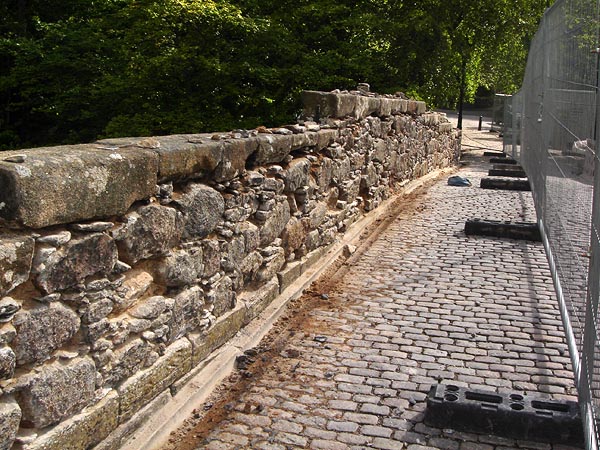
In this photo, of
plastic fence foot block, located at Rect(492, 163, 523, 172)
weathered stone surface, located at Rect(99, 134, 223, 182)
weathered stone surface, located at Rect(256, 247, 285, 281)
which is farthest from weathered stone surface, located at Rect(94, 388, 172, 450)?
plastic fence foot block, located at Rect(492, 163, 523, 172)

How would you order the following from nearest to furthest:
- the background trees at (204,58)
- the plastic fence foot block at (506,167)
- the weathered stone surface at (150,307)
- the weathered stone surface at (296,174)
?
the weathered stone surface at (150,307) < the weathered stone surface at (296,174) < the plastic fence foot block at (506,167) < the background trees at (204,58)

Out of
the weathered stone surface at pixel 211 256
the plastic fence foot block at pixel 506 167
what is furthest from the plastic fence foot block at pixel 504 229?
the plastic fence foot block at pixel 506 167

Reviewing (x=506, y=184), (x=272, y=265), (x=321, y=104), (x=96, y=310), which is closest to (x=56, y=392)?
(x=96, y=310)

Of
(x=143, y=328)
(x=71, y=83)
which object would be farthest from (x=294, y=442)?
(x=71, y=83)

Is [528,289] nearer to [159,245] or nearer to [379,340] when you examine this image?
[379,340]

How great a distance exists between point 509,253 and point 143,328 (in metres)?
5.32

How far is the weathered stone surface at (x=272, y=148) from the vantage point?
5.35m

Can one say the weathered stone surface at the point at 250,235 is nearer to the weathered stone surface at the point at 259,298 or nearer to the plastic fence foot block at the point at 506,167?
the weathered stone surface at the point at 259,298

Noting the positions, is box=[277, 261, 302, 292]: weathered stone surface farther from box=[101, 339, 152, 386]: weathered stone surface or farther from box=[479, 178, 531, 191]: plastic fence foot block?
box=[479, 178, 531, 191]: plastic fence foot block

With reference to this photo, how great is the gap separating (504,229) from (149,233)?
6.05m

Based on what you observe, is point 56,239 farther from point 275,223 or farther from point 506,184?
point 506,184

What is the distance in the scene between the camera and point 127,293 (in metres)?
3.73

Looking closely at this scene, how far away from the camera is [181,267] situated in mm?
4234

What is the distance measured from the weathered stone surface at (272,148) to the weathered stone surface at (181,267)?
114cm
